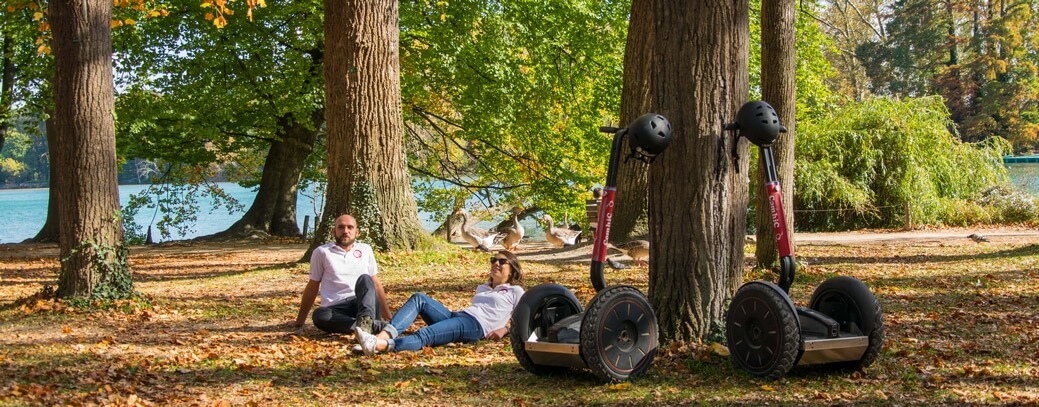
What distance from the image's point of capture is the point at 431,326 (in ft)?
27.6

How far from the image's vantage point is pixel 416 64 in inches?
892

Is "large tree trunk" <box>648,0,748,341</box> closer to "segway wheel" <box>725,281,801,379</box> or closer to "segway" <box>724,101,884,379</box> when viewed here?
"segway" <box>724,101,884,379</box>

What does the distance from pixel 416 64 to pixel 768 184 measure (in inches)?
652

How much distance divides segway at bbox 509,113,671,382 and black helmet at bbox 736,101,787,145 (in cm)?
60

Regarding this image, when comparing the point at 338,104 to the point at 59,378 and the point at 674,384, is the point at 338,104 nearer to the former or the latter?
the point at 59,378

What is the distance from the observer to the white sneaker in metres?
7.87

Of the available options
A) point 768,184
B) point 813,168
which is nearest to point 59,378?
point 768,184

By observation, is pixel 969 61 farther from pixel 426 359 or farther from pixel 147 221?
pixel 147 221

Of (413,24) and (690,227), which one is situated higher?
(413,24)

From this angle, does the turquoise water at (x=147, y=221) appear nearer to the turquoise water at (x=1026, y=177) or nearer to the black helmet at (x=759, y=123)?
the turquoise water at (x=1026, y=177)

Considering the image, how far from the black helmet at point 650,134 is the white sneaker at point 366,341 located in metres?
2.76

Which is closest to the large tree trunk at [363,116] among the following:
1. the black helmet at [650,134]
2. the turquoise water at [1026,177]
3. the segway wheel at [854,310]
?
the black helmet at [650,134]

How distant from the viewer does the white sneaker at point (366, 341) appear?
787 centimetres

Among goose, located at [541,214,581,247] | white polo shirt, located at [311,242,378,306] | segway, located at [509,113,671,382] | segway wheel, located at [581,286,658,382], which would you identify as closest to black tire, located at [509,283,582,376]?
segway, located at [509,113,671,382]
